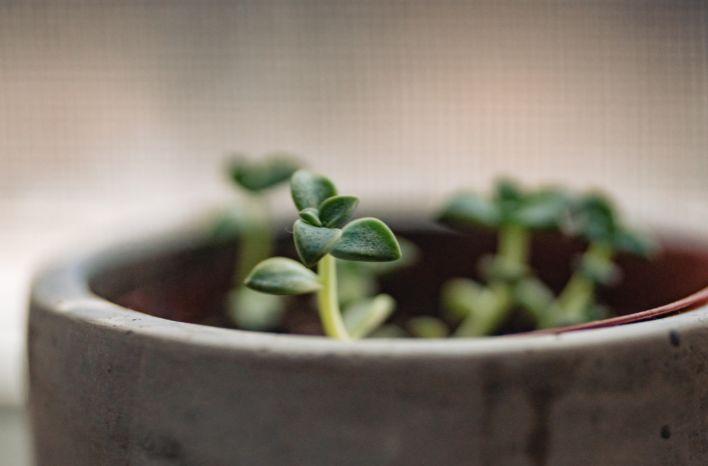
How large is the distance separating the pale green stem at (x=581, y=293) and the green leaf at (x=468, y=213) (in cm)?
6

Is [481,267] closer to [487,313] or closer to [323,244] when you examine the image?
[487,313]

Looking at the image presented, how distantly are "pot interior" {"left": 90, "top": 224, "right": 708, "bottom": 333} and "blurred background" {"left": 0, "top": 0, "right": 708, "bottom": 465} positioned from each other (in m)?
0.53

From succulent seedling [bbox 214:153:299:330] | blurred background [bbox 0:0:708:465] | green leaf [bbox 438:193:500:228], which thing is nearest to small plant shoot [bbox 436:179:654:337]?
green leaf [bbox 438:193:500:228]

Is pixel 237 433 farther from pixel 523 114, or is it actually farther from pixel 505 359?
pixel 523 114

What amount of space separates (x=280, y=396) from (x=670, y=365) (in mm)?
127

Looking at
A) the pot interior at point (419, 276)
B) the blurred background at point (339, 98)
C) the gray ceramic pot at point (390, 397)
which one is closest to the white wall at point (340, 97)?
the blurred background at point (339, 98)

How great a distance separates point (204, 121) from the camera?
115cm

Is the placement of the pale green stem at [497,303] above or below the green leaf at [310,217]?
below

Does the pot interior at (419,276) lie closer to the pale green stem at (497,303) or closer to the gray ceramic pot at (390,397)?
the pale green stem at (497,303)

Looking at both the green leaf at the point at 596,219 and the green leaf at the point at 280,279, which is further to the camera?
the green leaf at the point at 596,219

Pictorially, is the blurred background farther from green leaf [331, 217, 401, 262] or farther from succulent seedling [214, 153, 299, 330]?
green leaf [331, 217, 401, 262]

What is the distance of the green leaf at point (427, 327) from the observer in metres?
0.50

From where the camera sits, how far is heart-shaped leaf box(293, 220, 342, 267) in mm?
290

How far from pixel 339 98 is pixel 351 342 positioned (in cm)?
91
